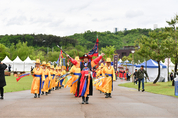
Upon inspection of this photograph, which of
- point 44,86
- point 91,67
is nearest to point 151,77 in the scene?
point 44,86

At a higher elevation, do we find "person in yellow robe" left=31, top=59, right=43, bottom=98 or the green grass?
"person in yellow robe" left=31, top=59, right=43, bottom=98

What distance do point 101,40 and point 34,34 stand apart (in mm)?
39133

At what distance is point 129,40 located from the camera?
14462cm

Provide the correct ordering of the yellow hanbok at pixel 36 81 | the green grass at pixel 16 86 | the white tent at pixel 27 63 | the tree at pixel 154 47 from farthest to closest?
the white tent at pixel 27 63
the tree at pixel 154 47
the green grass at pixel 16 86
the yellow hanbok at pixel 36 81

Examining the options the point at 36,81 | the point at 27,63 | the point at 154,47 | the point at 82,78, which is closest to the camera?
the point at 82,78

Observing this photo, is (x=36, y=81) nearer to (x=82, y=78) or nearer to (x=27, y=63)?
(x=82, y=78)

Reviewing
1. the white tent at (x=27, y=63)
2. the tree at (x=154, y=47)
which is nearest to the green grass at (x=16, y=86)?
the tree at (x=154, y=47)

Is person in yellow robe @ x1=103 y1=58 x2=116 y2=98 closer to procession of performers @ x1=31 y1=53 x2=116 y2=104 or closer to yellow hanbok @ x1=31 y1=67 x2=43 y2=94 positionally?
procession of performers @ x1=31 y1=53 x2=116 y2=104

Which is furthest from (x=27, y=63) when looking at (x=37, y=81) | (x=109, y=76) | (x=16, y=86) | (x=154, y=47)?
(x=109, y=76)

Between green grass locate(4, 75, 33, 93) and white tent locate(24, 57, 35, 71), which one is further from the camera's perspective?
white tent locate(24, 57, 35, 71)

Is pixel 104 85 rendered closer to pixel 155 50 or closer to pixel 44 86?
pixel 44 86

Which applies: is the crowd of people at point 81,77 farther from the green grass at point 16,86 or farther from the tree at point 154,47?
the tree at point 154,47

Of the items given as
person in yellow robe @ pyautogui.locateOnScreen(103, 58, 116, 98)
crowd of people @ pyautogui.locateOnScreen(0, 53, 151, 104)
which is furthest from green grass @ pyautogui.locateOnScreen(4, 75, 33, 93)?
person in yellow robe @ pyautogui.locateOnScreen(103, 58, 116, 98)

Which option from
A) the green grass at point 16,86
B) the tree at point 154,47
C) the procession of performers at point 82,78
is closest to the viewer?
the procession of performers at point 82,78
